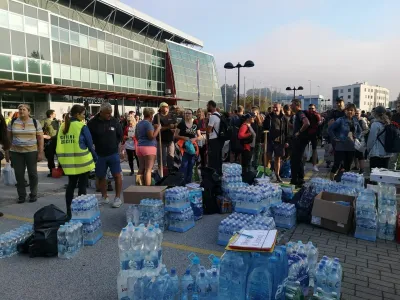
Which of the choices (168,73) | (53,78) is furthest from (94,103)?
(168,73)

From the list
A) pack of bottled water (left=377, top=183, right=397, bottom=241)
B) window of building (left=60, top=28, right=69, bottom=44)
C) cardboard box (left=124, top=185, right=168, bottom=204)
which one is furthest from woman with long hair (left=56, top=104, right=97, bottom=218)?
window of building (left=60, top=28, right=69, bottom=44)

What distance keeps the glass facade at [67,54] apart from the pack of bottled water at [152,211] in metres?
21.1

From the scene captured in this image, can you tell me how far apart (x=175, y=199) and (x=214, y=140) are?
9.44 feet

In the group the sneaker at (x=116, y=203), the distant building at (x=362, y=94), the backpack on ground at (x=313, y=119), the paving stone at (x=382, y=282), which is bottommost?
the paving stone at (x=382, y=282)

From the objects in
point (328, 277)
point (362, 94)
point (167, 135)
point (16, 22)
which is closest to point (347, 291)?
point (328, 277)

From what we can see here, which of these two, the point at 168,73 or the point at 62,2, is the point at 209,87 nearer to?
the point at 168,73

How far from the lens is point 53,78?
82.8 feet

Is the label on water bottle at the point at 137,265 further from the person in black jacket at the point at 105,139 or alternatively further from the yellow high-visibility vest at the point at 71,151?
the person in black jacket at the point at 105,139

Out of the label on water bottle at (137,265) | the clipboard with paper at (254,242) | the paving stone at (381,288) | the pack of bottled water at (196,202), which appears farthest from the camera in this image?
the pack of bottled water at (196,202)

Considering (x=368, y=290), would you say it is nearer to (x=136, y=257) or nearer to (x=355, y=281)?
(x=355, y=281)

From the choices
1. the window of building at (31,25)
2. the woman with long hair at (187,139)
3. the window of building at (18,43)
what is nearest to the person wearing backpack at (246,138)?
the woman with long hair at (187,139)

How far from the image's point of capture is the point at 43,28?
2419cm

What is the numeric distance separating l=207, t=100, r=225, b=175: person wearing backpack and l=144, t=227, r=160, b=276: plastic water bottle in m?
4.09

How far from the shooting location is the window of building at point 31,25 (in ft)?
74.6
